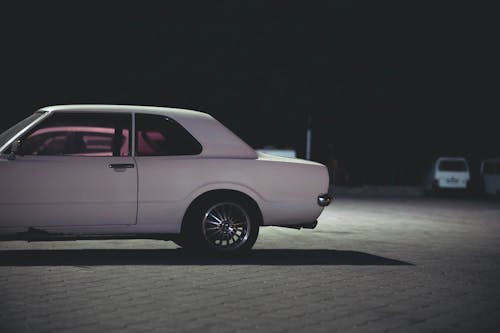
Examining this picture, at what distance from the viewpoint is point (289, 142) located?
2692 inches

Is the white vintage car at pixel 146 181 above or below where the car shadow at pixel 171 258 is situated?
above

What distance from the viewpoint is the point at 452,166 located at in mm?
34531

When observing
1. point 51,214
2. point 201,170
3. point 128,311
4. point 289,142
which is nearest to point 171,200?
point 201,170

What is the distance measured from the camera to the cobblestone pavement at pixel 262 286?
6293mm

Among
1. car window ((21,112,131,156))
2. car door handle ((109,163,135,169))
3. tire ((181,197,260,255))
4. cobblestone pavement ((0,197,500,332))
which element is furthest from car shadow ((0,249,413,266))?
car window ((21,112,131,156))

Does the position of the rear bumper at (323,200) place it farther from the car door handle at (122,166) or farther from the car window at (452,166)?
the car window at (452,166)

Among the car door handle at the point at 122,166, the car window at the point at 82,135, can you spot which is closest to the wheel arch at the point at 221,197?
the car door handle at the point at 122,166

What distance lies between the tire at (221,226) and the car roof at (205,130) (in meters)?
0.57

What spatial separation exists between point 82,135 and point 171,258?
188 centimetres

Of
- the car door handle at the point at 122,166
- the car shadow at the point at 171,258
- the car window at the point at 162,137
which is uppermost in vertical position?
the car window at the point at 162,137

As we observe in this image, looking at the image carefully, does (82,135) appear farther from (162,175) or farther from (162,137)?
(162,175)

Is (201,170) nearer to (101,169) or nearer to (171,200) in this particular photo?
(171,200)

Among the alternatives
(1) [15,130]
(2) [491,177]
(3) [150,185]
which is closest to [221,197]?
(3) [150,185]

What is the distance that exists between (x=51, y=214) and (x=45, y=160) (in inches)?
24.2
